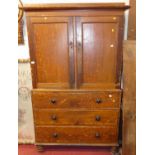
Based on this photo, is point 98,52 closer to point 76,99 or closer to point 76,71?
point 76,71

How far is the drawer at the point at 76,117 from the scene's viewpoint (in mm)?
2037

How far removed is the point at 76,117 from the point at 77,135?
0.23m

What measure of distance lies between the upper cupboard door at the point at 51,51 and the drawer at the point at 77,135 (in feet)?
1.70

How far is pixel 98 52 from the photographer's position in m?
1.90

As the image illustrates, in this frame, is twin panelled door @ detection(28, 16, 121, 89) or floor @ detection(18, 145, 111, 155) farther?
floor @ detection(18, 145, 111, 155)

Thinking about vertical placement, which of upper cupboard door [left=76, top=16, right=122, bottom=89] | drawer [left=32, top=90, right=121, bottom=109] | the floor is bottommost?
the floor

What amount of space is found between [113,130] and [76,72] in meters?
0.79

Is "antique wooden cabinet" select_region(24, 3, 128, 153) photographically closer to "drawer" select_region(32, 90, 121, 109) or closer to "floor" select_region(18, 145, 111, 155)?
"drawer" select_region(32, 90, 121, 109)

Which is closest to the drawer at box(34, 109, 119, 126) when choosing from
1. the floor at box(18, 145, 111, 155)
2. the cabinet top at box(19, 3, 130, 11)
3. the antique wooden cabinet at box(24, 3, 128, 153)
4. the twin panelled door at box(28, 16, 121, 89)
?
the antique wooden cabinet at box(24, 3, 128, 153)

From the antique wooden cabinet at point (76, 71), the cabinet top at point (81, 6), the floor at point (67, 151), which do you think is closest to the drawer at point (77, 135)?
the antique wooden cabinet at point (76, 71)

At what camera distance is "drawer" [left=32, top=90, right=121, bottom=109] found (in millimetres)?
1979
